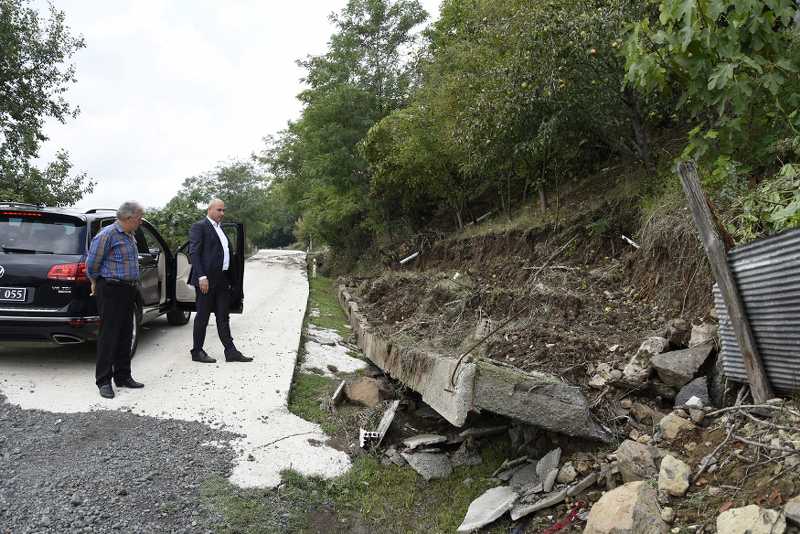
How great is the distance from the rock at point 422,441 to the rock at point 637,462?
1.80 meters

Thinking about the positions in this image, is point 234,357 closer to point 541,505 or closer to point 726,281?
point 541,505

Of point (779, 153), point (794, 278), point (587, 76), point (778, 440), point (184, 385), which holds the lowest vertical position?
point (184, 385)

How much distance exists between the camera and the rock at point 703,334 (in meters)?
4.46

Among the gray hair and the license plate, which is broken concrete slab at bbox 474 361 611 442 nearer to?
the gray hair

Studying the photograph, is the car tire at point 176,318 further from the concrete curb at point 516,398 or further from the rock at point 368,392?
the concrete curb at point 516,398

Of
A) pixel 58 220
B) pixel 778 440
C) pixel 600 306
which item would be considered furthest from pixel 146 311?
pixel 778 440

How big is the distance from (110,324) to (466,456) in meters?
3.48

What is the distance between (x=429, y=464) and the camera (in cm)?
471

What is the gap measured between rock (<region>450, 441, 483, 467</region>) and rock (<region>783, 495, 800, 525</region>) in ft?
8.49

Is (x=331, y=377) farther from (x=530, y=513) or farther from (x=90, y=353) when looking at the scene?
(x=530, y=513)

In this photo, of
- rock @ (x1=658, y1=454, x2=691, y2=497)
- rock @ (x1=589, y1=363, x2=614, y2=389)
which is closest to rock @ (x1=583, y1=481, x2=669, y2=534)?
rock @ (x1=658, y1=454, x2=691, y2=497)

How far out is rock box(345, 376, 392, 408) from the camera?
5.93m

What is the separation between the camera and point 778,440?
9.79ft

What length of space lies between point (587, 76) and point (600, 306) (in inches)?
159
